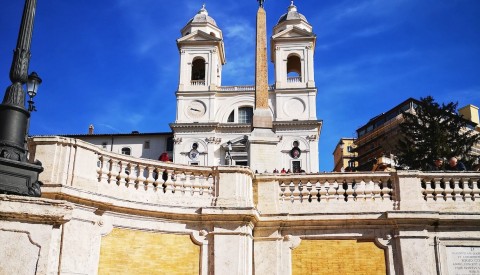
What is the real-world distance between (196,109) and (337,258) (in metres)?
54.5

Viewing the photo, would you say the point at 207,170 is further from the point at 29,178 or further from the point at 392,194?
the point at 29,178

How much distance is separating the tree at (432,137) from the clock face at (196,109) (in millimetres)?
25059

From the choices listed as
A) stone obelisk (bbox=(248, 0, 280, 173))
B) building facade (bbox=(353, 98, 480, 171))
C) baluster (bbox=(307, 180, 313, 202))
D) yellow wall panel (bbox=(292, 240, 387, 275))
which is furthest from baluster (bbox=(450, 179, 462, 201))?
building facade (bbox=(353, 98, 480, 171))

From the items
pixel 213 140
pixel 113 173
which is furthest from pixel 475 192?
pixel 213 140

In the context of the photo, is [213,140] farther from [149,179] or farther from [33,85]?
[149,179]

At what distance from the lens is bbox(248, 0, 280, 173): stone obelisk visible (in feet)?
50.7

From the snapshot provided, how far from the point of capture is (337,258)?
12078mm

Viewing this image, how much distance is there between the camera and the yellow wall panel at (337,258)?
12.0 meters

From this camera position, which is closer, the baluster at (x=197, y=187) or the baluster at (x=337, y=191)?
the baluster at (x=197, y=187)

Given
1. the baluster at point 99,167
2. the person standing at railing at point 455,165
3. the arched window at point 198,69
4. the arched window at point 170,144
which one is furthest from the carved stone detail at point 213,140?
the baluster at point 99,167

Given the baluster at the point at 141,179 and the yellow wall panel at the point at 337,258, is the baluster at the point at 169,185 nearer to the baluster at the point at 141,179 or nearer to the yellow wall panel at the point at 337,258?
the baluster at the point at 141,179

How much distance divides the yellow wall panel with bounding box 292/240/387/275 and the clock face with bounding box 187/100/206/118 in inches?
2123

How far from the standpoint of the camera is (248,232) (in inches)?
467

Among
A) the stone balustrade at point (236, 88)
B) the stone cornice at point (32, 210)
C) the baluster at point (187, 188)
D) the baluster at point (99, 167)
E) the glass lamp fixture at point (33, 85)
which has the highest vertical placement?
the stone balustrade at point (236, 88)
